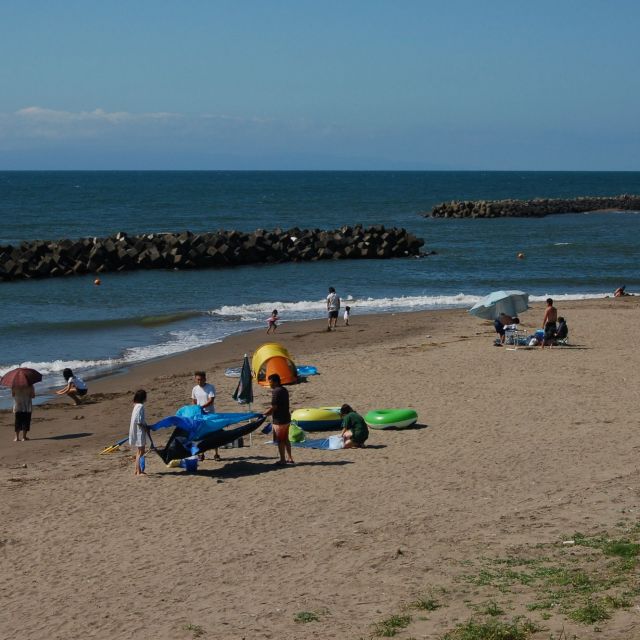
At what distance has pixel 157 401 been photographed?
64.2 ft

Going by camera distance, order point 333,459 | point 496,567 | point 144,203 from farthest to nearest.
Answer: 1. point 144,203
2. point 333,459
3. point 496,567

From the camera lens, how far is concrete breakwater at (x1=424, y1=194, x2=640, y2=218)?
83688mm

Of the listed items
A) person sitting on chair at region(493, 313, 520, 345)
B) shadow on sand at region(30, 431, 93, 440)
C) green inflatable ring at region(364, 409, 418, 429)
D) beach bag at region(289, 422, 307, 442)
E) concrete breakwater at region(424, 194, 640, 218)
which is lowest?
shadow on sand at region(30, 431, 93, 440)

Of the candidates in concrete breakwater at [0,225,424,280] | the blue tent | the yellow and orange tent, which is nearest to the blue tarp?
the blue tent

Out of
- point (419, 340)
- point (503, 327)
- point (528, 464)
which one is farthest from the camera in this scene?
point (419, 340)

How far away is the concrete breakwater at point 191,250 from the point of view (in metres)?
45.6

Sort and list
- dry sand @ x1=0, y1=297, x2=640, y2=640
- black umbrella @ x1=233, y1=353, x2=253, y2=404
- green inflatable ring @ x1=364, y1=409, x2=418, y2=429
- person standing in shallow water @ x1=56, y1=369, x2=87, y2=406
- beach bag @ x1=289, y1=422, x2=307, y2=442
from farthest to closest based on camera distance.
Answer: person standing in shallow water @ x1=56, y1=369, x2=87, y2=406, black umbrella @ x1=233, y1=353, x2=253, y2=404, green inflatable ring @ x1=364, y1=409, x2=418, y2=429, beach bag @ x1=289, y1=422, x2=307, y2=442, dry sand @ x1=0, y1=297, x2=640, y2=640

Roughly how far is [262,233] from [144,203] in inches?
2193

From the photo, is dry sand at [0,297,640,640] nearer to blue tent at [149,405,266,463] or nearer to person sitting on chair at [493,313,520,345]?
blue tent at [149,405,266,463]

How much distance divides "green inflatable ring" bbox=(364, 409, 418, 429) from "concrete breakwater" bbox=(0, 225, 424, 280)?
3142cm

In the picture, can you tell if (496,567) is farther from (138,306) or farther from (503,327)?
(138,306)

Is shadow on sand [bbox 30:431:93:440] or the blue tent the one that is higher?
the blue tent

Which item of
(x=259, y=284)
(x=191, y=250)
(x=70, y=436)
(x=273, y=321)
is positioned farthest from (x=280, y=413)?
(x=191, y=250)

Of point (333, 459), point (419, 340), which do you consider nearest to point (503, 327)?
point (419, 340)
